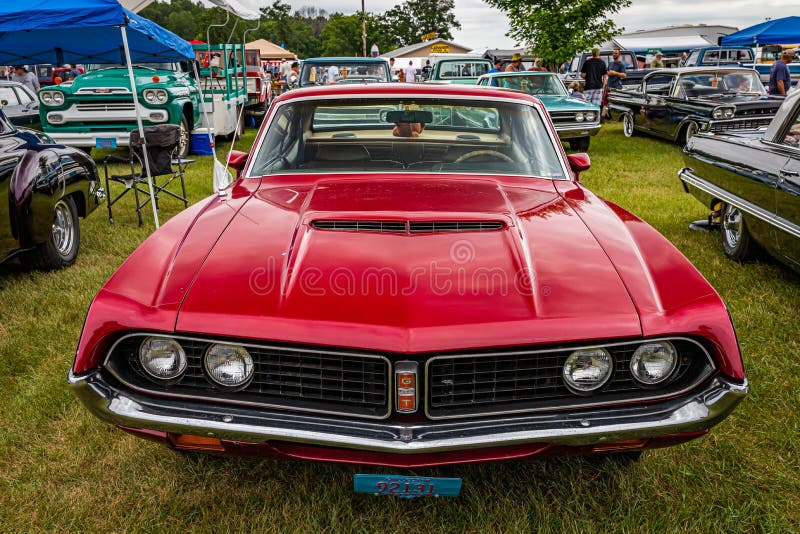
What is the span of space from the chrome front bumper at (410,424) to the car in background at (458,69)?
48.8 ft

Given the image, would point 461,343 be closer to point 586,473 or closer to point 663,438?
point 663,438

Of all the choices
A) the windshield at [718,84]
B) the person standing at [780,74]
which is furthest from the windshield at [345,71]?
the person standing at [780,74]

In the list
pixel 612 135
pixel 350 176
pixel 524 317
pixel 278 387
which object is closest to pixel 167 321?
pixel 278 387

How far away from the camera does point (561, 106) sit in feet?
34.5

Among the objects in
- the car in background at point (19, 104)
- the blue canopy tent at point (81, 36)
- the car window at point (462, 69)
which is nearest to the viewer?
the blue canopy tent at point (81, 36)

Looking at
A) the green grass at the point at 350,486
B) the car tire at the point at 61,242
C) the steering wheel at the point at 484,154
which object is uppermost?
the steering wheel at the point at 484,154

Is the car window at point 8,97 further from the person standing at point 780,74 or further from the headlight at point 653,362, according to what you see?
the person standing at point 780,74

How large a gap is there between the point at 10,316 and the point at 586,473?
3.71 m

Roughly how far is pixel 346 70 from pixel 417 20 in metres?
101

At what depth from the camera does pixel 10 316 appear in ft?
13.8

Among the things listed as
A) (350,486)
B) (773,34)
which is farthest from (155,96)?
(773,34)

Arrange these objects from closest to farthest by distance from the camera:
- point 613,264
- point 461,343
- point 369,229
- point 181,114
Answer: point 461,343
point 613,264
point 369,229
point 181,114

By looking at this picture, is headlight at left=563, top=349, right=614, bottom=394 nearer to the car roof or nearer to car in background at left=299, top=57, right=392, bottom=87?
the car roof

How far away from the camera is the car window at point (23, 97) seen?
10422 mm
